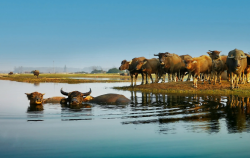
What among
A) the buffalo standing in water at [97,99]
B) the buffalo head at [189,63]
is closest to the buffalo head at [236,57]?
the buffalo head at [189,63]

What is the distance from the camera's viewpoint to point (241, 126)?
10.7 meters

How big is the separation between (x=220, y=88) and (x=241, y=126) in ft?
63.6

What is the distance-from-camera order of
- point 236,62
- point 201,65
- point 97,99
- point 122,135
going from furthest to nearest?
point 201,65
point 236,62
point 97,99
point 122,135

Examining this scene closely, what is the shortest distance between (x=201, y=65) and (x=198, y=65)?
69 centimetres

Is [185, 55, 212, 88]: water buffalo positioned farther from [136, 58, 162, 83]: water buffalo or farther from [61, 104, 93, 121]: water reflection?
[61, 104, 93, 121]: water reflection

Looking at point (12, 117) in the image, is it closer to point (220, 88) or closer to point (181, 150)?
point (181, 150)

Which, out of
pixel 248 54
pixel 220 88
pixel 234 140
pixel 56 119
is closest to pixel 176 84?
pixel 220 88

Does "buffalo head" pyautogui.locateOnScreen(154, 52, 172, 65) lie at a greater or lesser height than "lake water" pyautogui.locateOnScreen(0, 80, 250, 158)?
greater

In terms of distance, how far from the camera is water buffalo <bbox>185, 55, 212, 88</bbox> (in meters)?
31.0

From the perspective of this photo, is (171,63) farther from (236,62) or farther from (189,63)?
(236,62)

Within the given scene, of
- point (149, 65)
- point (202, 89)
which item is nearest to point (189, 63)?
point (202, 89)

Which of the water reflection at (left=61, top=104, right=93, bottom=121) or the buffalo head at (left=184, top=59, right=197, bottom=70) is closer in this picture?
the water reflection at (left=61, top=104, right=93, bottom=121)

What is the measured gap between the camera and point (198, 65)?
3155 centimetres

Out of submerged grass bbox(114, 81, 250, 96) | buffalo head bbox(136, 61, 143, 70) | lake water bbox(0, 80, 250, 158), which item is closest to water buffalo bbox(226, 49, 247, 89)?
submerged grass bbox(114, 81, 250, 96)
